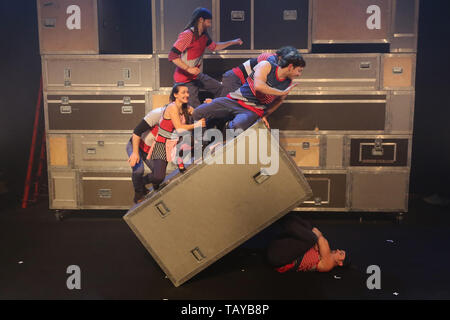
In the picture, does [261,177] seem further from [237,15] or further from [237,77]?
[237,15]

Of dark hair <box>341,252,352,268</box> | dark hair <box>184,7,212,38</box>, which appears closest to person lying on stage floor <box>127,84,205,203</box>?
dark hair <box>184,7,212,38</box>

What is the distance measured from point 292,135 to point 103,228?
206cm

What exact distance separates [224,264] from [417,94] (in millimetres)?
3304

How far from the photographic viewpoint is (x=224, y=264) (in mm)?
3547

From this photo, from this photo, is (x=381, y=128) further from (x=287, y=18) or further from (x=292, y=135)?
(x=287, y=18)

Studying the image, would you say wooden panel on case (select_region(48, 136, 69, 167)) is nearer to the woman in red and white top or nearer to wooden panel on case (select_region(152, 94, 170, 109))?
wooden panel on case (select_region(152, 94, 170, 109))

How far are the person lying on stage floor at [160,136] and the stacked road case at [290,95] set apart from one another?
0.70 metres

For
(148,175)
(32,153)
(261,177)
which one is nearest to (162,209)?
(261,177)

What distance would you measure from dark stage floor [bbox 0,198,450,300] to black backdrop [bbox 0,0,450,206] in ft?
3.09

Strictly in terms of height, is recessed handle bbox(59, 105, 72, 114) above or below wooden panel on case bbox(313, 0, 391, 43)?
below

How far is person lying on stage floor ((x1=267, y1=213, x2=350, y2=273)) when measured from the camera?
129 inches

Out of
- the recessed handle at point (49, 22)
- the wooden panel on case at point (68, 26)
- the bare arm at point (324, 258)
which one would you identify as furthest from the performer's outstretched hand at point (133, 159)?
the recessed handle at point (49, 22)

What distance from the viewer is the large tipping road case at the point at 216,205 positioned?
2.99 metres
